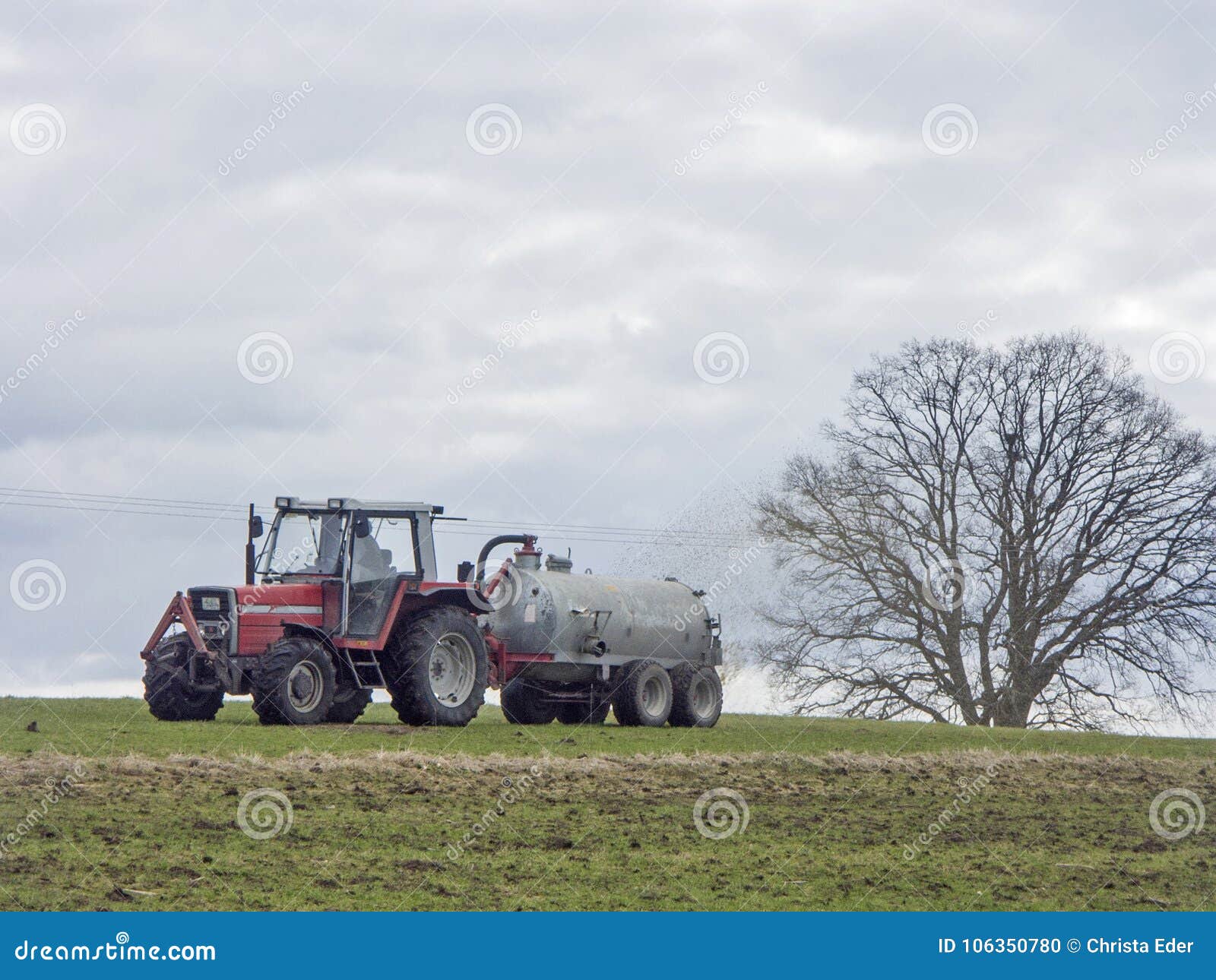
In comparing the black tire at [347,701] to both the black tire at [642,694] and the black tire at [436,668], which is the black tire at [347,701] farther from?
the black tire at [642,694]

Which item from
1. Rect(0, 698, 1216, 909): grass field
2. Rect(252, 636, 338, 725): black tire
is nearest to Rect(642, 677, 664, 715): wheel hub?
Rect(0, 698, 1216, 909): grass field

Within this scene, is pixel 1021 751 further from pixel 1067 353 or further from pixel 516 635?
pixel 1067 353

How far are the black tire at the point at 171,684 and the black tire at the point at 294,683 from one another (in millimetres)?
1043

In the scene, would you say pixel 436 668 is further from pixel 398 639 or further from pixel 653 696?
pixel 653 696

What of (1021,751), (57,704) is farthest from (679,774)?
(57,704)

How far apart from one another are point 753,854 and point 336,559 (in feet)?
33.0

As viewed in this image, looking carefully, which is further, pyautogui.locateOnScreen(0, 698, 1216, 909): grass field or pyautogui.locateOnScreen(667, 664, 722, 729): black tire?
pyautogui.locateOnScreen(667, 664, 722, 729): black tire

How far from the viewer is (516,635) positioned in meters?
22.0

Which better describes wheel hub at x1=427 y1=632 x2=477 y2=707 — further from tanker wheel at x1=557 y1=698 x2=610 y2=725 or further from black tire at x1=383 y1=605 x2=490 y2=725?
tanker wheel at x1=557 y1=698 x2=610 y2=725

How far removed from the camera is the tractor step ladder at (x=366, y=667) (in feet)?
63.6

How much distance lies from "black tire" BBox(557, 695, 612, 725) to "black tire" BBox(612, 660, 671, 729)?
0.37 m

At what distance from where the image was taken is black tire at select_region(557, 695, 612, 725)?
23625 mm

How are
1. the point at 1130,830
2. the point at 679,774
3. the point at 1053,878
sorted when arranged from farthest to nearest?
the point at 679,774
the point at 1130,830
the point at 1053,878

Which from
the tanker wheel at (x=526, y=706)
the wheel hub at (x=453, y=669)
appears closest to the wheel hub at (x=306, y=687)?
the wheel hub at (x=453, y=669)
